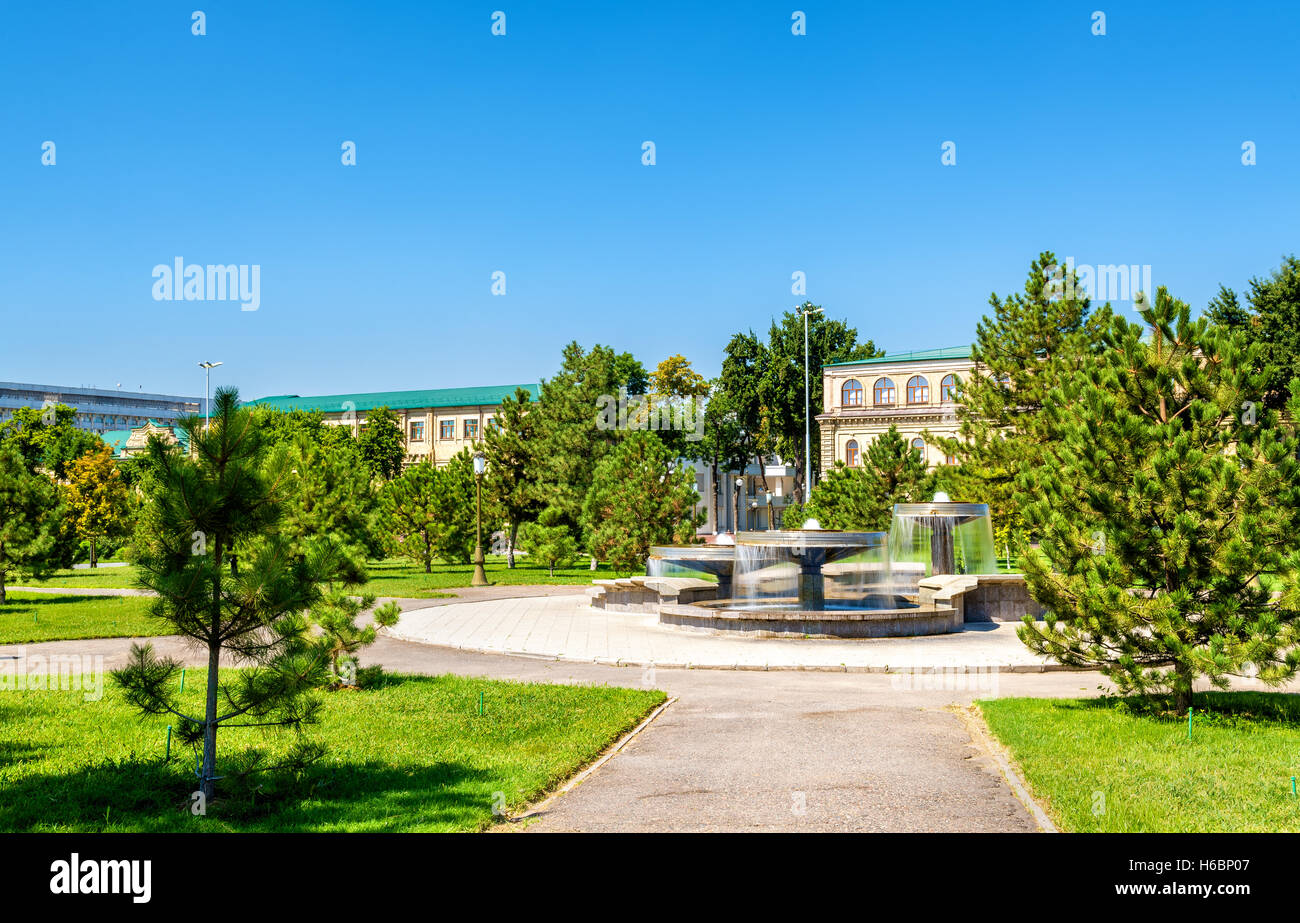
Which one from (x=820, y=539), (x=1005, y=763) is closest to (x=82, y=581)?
(x=820, y=539)

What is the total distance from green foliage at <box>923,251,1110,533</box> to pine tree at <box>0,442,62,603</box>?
3053cm

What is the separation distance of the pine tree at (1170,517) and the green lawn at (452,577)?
71.2 feet

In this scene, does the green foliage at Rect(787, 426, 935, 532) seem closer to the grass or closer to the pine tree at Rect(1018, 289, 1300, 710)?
the grass

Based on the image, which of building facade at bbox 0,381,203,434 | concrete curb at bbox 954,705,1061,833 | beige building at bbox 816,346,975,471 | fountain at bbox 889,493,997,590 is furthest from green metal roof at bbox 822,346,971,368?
building facade at bbox 0,381,203,434

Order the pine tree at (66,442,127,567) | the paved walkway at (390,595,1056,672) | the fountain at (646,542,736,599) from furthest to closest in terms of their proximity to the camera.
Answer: the pine tree at (66,442,127,567) → the fountain at (646,542,736,599) → the paved walkway at (390,595,1056,672)

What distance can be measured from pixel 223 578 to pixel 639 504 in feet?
80.7

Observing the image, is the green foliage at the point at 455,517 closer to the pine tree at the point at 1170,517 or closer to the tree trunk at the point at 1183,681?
the pine tree at the point at 1170,517

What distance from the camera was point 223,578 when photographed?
7336 millimetres

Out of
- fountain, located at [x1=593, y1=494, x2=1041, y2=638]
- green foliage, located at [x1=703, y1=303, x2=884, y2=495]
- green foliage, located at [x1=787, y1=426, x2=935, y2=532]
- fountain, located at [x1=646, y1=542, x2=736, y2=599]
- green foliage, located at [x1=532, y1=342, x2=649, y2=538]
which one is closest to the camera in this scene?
fountain, located at [x1=593, y1=494, x2=1041, y2=638]

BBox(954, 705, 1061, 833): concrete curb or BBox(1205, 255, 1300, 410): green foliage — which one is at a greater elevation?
BBox(1205, 255, 1300, 410): green foliage

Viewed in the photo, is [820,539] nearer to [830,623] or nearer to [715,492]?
[830,623]

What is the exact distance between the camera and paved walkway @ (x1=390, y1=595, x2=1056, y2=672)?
52.3 ft

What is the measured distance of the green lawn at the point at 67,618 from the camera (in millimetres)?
20094
